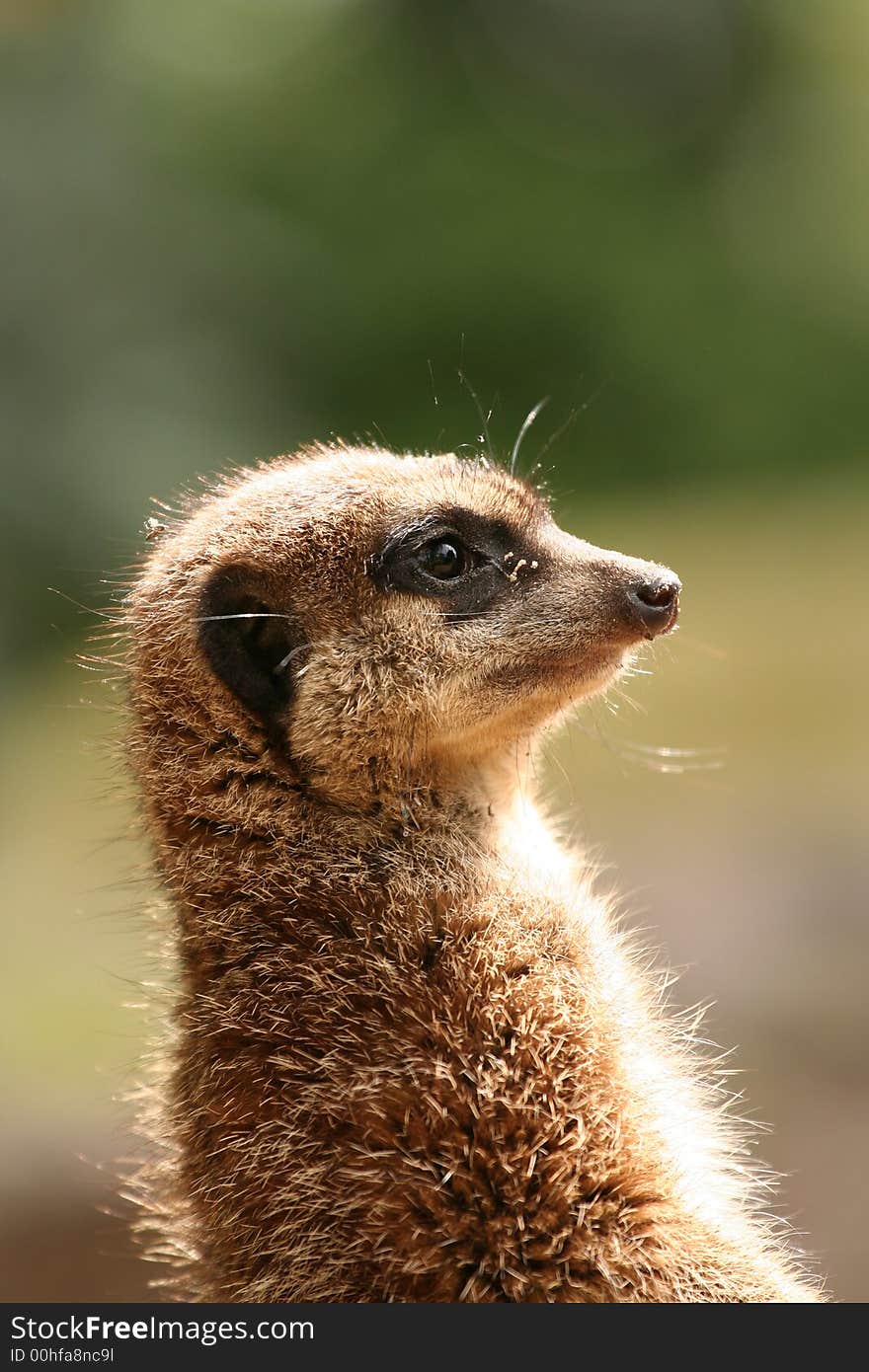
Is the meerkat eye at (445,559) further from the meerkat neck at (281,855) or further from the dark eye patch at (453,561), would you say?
the meerkat neck at (281,855)

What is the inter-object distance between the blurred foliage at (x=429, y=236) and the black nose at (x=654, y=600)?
6.83 m

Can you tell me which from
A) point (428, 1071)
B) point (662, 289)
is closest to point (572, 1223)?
point (428, 1071)

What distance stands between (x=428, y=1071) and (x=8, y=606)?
770 cm

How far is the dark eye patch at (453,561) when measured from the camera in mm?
2826

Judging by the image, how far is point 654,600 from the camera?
2.89 meters

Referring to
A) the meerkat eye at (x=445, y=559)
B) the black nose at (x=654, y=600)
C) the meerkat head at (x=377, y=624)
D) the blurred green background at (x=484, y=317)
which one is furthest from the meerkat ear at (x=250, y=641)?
the blurred green background at (x=484, y=317)

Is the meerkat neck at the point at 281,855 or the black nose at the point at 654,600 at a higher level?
the black nose at the point at 654,600

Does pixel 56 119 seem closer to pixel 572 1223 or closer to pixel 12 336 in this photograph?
pixel 12 336

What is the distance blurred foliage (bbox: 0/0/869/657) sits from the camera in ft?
32.7

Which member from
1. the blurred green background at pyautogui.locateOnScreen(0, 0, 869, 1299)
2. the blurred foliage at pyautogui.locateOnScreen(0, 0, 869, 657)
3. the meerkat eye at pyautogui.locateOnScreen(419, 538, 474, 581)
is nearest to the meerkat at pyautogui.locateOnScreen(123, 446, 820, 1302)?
the meerkat eye at pyautogui.locateOnScreen(419, 538, 474, 581)

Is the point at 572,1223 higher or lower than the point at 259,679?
lower

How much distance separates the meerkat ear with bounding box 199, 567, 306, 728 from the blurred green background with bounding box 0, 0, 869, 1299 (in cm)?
452

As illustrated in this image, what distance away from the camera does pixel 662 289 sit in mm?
11562

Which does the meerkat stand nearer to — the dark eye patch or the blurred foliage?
the dark eye patch
